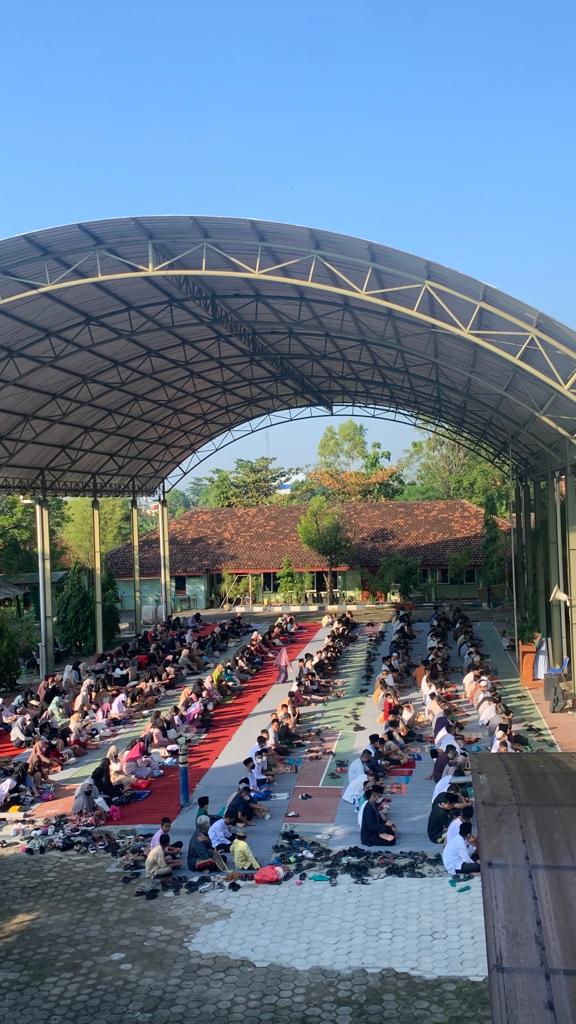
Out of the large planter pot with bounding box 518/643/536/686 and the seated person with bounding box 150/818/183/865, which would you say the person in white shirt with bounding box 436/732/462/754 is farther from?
the large planter pot with bounding box 518/643/536/686

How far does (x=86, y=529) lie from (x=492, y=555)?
29190 mm

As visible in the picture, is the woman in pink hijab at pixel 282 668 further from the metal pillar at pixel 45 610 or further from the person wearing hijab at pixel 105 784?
the person wearing hijab at pixel 105 784

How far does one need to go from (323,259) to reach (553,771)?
1230 centimetres

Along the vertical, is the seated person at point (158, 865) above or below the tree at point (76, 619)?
below

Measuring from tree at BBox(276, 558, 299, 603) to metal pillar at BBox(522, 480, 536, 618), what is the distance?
13.4 meters

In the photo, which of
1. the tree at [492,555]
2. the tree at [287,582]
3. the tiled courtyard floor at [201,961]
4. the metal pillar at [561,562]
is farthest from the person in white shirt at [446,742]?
the tree at [287,582]

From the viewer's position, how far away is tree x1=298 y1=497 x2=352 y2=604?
132 ft

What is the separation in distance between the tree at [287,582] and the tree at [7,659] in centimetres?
1803

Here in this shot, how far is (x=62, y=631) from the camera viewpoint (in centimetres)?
3141

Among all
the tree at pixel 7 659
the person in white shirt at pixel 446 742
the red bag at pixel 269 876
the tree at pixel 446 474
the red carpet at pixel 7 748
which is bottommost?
the red bag at pixel 269 876

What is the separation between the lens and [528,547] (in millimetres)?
30312

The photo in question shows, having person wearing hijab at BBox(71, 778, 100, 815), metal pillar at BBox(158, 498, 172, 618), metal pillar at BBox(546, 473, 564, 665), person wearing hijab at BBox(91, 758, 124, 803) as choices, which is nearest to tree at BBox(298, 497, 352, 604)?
metal pillar at BBox(158, 498, 172, 618)

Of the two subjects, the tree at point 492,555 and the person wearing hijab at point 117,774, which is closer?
the person wearing hijab at point 117,774

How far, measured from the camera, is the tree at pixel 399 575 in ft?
129
